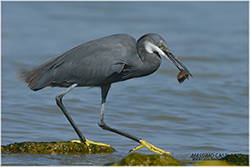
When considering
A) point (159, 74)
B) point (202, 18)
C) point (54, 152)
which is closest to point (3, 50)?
point (159, 74)

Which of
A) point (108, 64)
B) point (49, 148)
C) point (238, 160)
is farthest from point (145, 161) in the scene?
point (108, 64)

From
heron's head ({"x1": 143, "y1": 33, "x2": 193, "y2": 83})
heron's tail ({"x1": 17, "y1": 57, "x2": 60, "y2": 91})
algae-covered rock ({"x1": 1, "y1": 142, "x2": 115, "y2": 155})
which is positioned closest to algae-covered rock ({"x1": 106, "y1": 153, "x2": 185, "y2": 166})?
algae-covered rock ({"x1": 1, "y1": 142, "x2": 115, "y2": 155})

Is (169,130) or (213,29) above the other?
(213,29)

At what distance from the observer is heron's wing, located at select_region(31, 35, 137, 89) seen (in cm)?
568

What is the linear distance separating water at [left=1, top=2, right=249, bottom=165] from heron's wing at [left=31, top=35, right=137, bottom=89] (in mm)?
648

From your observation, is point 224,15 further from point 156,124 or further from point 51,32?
point 156,124

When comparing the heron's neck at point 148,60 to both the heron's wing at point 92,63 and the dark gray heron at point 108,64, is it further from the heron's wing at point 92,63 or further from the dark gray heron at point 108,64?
the heron's wing at point 92,63

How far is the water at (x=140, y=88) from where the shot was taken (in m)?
6.75

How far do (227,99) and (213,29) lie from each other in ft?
25.2

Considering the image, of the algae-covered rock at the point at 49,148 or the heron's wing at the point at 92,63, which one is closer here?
the algae-covered rock at the point at 49,148

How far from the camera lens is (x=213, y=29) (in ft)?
54.3

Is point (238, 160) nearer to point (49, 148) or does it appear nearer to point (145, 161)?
point (145, 161)

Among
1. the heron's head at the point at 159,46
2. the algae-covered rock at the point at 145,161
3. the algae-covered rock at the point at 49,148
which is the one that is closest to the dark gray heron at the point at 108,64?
the heron's head at the point at 159,46

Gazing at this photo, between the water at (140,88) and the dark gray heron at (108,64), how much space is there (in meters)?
0.64
